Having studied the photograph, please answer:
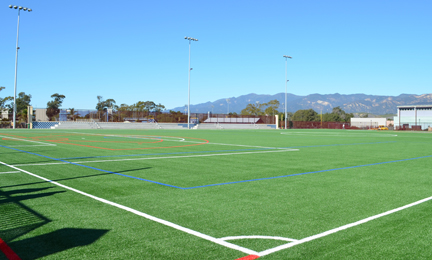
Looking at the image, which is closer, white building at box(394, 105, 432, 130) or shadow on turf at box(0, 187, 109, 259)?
shadow on turf at box(0, 187, 109, 259)

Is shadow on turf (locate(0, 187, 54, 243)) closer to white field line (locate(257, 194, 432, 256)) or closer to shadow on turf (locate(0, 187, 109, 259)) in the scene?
shadow on turf (locate(0, 187, 109, 259))

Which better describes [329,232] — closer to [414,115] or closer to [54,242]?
[54,242]

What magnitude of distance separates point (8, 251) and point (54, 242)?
1.53 feet

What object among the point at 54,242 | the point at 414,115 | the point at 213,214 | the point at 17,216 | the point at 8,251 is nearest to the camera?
the point at 8,251

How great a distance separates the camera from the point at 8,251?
12.0ft

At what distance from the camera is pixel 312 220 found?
4910 mm

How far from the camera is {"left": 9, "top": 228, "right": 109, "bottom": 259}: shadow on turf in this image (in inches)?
144

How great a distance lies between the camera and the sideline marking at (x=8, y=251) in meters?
3.52

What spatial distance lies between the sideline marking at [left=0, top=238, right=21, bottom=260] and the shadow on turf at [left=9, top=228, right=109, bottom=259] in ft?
0.13

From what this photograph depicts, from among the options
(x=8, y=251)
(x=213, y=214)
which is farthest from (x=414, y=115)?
(x=8, y=251)

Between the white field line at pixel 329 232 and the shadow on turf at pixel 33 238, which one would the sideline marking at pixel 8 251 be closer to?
the shadow on turf at pixel 33 238

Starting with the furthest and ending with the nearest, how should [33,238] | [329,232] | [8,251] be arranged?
[329,232]
[33,238]
[8,251]

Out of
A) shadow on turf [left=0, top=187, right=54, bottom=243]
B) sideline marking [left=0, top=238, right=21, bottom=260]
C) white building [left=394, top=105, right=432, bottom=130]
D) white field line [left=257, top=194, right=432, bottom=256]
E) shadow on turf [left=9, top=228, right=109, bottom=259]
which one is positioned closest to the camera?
sideline marking [left=0, top=238, right=21, bottom=260]

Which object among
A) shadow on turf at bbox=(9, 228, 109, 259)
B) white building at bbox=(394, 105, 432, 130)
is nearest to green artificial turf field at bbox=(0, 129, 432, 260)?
shadow on turf at bbox=(9, 228, 109, 259)
